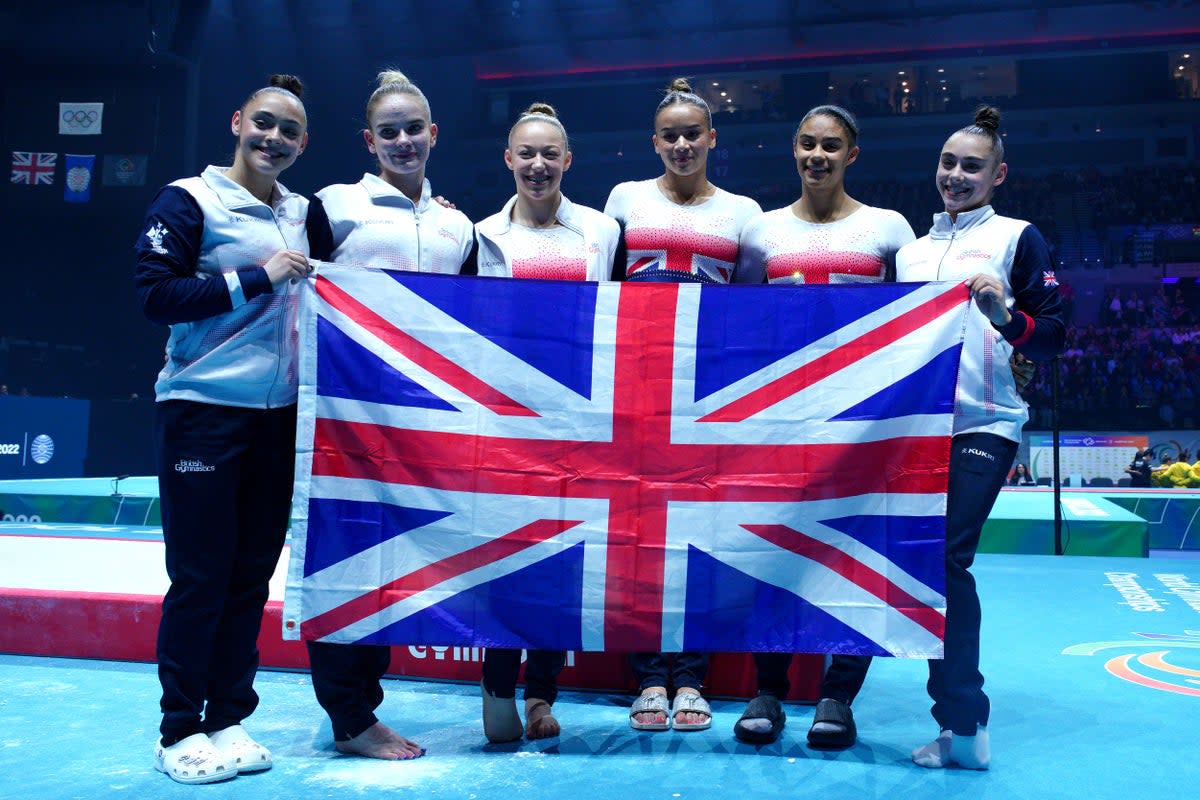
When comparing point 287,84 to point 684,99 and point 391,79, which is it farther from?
point 684,99

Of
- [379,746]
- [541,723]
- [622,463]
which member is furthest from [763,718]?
[379,746]

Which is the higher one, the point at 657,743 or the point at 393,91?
the point at 393,91

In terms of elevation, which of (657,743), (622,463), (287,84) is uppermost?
(287,84)

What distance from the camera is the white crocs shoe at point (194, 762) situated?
2.35 m

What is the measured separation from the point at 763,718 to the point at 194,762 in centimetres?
148

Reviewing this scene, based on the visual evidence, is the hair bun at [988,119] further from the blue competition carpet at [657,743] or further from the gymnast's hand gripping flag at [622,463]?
the blue competition carpet at [657,743]

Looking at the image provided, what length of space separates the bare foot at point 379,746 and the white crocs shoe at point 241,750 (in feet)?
0.66

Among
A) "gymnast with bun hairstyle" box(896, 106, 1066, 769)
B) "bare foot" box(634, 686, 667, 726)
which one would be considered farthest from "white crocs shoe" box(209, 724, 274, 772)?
"gymnast with bun hairstyle" box(896, 106, 1066, 769)

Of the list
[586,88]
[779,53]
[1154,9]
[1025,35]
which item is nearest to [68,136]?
[586,88]

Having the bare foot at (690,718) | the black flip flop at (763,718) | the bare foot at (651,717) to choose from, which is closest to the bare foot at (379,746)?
the bare foot at (651,717)

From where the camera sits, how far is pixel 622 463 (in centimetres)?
266

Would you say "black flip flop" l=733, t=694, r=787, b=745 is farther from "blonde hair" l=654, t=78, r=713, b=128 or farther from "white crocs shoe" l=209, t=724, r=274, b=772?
"blonde hair" l=654, t=78, r=713, b=128

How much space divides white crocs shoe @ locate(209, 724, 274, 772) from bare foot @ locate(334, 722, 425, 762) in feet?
0.66

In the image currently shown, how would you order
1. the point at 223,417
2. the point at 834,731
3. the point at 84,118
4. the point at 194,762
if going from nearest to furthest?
the point at 194,762 < the point at 223,417 < the point at 834,731 < the point at 84,118
